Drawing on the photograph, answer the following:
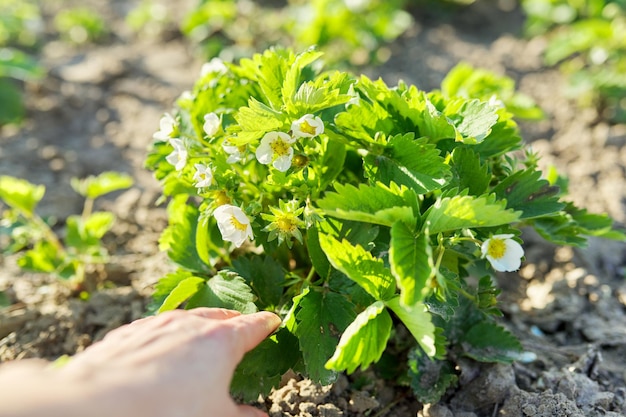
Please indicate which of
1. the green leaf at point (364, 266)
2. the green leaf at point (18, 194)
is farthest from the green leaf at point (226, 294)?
the green leaf at point (18, 194)

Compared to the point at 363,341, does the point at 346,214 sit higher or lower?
higher

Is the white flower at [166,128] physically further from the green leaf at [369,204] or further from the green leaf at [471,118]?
the green leaf at [471,118]

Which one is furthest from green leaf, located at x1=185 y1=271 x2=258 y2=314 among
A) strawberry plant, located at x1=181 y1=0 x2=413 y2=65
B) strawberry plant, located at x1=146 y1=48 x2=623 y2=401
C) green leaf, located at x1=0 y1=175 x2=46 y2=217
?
strawberry plant, located at x1=181 y1=0 x2=413 y2=65

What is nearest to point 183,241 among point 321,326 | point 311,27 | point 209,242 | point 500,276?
point 209,242

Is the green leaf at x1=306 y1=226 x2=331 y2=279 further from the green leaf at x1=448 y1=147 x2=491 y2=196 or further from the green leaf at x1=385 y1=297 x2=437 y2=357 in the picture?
the green leaf at x1=448 y1=147 x2=491 y2=196

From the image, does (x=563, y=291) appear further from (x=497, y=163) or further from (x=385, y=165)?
(x=385, y=165)

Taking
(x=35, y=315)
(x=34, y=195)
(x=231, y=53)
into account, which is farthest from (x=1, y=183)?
(x=231, y=53)

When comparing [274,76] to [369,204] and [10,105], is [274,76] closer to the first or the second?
[369,204]
